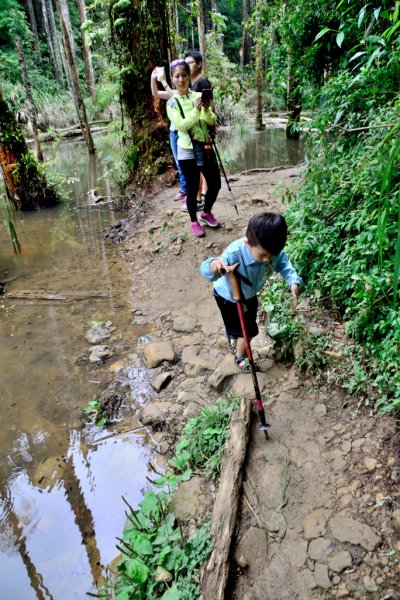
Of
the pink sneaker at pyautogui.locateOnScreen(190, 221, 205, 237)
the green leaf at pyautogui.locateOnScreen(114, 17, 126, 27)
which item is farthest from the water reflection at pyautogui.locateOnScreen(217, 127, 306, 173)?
the pink sneaker at pyautogui.locateOnScreen(190, 221, 205, 237)

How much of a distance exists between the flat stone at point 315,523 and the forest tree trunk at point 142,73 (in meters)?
6.81

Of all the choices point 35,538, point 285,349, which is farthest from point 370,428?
point 35,538

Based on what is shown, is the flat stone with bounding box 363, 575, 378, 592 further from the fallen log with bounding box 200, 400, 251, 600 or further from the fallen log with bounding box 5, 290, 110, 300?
the fallen log with bounding box 5, 290, 110, 300

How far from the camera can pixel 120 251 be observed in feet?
21.2

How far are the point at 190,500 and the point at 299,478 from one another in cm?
63

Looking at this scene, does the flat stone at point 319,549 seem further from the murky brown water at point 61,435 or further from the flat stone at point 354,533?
the murky brown water at point 61,435

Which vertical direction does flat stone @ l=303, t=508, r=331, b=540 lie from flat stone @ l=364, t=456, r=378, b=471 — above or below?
below

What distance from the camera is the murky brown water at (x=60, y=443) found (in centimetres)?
244

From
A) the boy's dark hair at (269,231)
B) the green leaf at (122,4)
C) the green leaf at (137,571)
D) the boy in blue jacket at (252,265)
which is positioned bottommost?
the green leaf at (137,571)

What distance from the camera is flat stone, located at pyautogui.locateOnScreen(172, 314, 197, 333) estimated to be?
418cm

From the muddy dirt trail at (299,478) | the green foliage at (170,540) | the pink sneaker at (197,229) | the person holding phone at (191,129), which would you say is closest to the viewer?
the muddy dirt trail at (299,478)

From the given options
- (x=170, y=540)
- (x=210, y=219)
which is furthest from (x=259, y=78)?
(x=170, y=540)

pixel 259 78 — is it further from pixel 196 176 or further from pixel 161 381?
pixel 161 381

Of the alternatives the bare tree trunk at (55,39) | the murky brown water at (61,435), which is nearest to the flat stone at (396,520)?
the murky brown water at (61,435)
